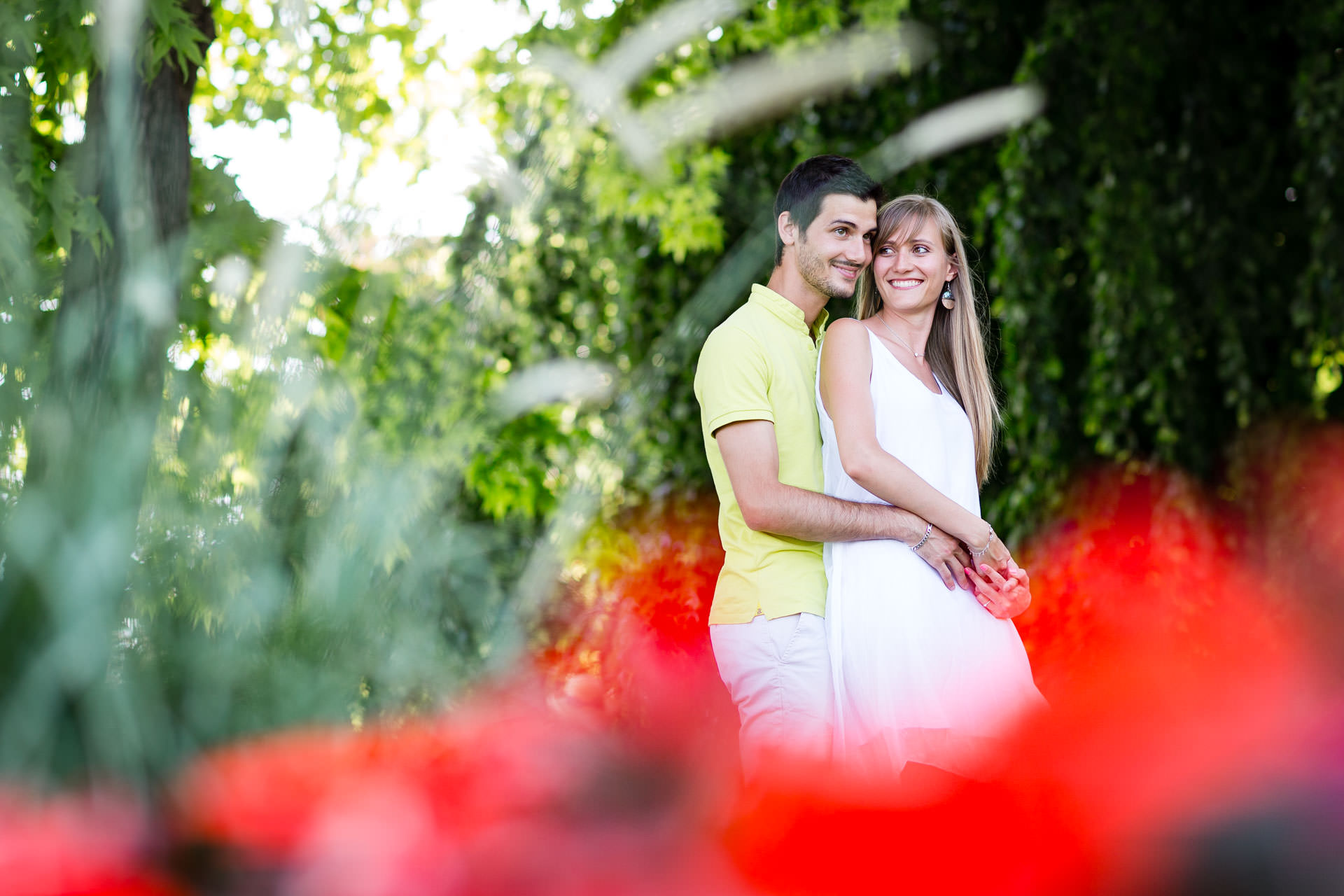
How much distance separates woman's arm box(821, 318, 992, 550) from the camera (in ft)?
4.57

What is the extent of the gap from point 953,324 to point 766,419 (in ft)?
1.11

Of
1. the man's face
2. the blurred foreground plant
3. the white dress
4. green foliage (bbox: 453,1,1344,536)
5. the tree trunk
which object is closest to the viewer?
the blurred foreground plant

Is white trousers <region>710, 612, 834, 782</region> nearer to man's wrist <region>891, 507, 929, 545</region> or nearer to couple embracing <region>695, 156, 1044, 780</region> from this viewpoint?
couple embracing <region>695, 156, 1044, 780</region>

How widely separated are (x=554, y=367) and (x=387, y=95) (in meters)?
1.15

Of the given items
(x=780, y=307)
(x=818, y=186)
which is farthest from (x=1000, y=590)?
(x=818, y=186)

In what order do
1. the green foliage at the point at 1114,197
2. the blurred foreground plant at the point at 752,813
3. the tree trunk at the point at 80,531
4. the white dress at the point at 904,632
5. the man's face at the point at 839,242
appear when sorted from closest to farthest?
the blurred foreground plant at the point at 752,813, the tree trunk at the point at 80,531, the white dress at the point at 904,632, the man's face at the point at 839,242, the green foliage at the point at 1114,197

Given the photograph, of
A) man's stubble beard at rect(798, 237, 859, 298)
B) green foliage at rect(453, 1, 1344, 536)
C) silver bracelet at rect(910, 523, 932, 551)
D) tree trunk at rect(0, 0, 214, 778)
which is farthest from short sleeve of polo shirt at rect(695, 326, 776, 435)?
green foliage at rect(453, 1, 1344, 536)

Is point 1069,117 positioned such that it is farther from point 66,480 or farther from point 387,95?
point 66,480

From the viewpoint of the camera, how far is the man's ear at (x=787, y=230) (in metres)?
1.56

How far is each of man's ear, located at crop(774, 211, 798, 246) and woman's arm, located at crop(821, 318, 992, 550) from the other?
0.17 m

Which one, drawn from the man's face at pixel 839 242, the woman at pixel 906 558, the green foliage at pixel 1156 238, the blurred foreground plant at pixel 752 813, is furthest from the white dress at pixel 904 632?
the green foliage at pixel 1156 238

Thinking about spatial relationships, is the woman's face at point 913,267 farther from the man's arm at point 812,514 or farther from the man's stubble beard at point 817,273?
the man's arm at point 812,514

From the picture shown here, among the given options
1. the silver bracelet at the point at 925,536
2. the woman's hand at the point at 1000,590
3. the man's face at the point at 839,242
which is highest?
the man's face at the point at 839,242

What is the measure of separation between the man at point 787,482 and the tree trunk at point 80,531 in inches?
25.8
